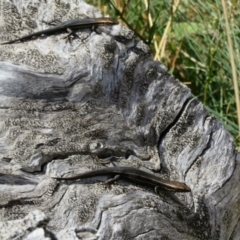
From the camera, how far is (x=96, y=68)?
296 cm

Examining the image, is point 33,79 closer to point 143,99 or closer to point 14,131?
point 14,131

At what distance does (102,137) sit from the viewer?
9.23ft

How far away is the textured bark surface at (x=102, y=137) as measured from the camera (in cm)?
252

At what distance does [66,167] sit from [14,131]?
11.0 inches

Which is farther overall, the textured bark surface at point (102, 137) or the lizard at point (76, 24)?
the lizard at point (76, 24)

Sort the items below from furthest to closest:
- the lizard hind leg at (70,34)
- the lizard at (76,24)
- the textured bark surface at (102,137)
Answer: the lizard at (76,24), the lizard hind leg at (70,34), the textured bark surface at (102,137)

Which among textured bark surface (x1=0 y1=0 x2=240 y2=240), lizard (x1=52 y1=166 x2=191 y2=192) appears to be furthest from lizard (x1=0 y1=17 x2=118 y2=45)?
lizard (x1=52 y1=166 x2=191 y2=192)

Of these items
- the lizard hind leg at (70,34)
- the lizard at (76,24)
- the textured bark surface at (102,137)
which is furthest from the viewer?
the lizard at (76,24)

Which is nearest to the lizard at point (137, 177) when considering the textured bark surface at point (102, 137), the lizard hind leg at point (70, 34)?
the textured bark surface at point (102, 137)

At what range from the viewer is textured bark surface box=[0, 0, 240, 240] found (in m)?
2.52

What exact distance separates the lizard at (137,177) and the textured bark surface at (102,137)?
1.3 inches

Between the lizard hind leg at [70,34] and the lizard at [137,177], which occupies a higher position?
the lizard hind leg at [70,34]

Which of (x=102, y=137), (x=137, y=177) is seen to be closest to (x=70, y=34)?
(x=102, y=137)

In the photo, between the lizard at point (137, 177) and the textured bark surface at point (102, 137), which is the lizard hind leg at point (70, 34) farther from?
the lizard at point (137, 177)
